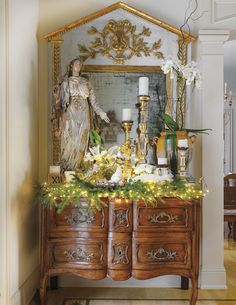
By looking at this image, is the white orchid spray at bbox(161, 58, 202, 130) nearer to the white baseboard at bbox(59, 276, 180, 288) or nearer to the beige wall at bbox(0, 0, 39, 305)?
the beige wall at bbox(0, 0, 39, 305)

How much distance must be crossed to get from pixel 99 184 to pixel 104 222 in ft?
0.84

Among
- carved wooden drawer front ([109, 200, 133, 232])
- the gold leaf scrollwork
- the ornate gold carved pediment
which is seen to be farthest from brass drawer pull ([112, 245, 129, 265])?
the ornate gold carved pediment

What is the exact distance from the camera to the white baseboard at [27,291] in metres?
2.88

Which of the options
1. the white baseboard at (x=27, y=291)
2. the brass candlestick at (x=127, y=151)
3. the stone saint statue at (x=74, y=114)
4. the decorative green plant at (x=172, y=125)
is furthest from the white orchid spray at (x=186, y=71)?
the white baseboard at (x=27, y=291)

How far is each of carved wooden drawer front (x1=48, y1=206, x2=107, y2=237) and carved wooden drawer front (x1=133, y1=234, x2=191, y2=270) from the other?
0.26m

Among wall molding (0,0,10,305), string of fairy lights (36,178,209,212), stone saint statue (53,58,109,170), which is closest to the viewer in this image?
wall molding (0,0,10,305)

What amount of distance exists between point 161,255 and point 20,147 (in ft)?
3.99

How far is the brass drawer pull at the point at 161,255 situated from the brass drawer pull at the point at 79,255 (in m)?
0.39

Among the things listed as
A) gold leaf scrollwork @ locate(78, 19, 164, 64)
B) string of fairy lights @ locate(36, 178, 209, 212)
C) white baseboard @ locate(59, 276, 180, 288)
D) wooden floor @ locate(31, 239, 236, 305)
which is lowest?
wooden floor @ locate(31, 239, 236, 305)

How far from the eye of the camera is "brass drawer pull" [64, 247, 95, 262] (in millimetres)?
2895

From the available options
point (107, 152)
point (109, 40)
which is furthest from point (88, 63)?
point (107, 152)

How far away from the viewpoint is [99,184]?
115 inches

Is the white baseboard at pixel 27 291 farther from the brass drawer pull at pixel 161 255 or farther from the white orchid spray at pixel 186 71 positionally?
Answer: the white orchid spray at pixel 186 71

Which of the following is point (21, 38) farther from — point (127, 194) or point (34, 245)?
point (34, 245)
